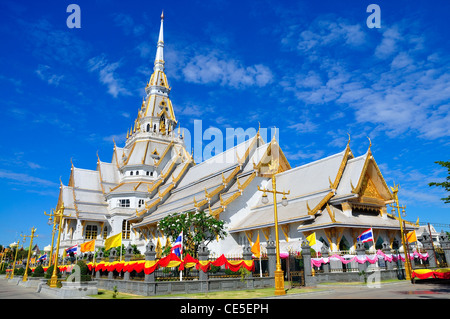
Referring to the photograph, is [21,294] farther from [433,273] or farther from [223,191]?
[433,273]

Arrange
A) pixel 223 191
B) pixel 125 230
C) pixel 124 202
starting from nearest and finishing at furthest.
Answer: pixel 223 191 < pixel 125 230 < pixel 124 202

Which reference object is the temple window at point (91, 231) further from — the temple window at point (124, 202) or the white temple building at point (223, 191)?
the temple window at point (124, 202)

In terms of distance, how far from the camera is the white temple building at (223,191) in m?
27.5

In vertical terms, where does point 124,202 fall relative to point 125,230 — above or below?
above

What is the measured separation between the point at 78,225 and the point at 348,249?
34.0 m

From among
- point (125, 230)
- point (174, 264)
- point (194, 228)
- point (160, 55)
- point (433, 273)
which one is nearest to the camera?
point (174, 264)

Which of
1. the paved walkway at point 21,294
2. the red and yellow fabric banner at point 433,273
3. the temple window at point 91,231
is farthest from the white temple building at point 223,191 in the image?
the paved walkway at point 21,294

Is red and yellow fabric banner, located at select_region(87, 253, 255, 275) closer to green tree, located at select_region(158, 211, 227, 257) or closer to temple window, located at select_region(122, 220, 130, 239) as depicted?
green tree, located at select_region(158, 211, 227, 257)

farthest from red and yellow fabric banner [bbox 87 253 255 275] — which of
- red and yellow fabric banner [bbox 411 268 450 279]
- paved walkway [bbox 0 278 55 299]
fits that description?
red and yellow fabric banner [bbox 411 268 450 279]

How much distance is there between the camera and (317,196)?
94.9 feet

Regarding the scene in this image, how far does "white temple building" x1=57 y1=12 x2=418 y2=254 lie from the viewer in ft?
90.3

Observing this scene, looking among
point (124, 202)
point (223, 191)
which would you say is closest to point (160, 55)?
point (124, 202)

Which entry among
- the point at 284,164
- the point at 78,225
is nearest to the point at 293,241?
the point at 284,164

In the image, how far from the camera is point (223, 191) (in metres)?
35.3
